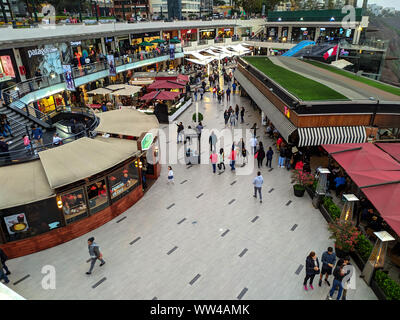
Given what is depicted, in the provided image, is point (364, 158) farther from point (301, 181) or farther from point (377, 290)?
point (377, 290)

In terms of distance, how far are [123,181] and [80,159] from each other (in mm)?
2104

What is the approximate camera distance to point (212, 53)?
38.9 meters

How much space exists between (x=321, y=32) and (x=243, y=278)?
57.0m

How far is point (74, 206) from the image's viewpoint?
35.3 feet

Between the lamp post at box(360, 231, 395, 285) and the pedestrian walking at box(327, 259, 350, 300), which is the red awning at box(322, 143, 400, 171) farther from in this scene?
the pedestrian walking at box(327, 259, 350, 300)

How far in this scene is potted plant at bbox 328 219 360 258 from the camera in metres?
9.05

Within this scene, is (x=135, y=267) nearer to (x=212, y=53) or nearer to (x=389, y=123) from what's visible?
(x=389, y=123)

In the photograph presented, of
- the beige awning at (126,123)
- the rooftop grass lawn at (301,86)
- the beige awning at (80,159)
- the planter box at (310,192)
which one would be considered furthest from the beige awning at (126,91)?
the planter box at (310,192)

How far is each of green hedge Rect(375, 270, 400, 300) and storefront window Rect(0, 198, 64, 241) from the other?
410 inches

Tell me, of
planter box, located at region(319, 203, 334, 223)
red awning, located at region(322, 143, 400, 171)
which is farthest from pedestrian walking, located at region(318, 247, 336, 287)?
red awning, located at region(322, 143, 400, 171)

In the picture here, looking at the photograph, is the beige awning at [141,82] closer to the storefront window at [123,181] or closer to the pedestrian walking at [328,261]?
the storefront window at [123,181]

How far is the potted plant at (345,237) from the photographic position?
9.05m

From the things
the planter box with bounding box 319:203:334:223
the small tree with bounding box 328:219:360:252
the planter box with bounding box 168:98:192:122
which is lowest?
the planter box with bounding box 168:98:192:122

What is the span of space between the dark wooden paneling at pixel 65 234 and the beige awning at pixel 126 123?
10.6ft
